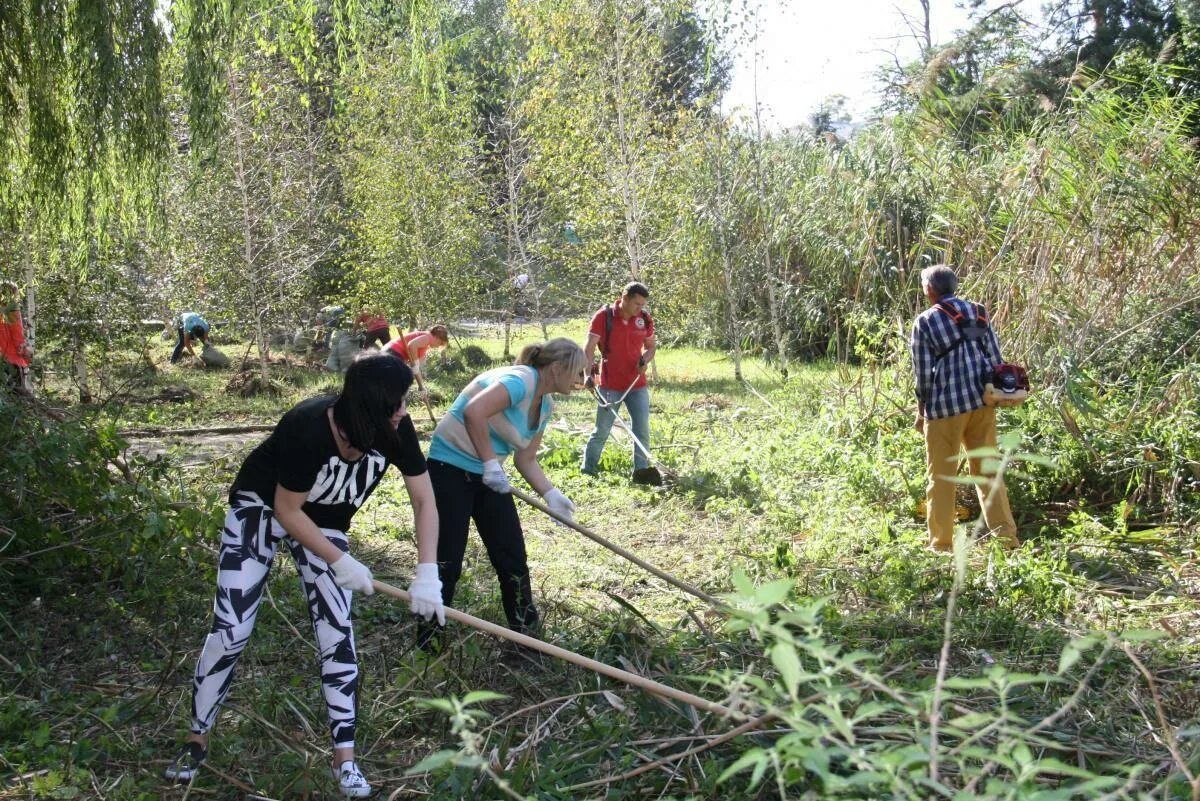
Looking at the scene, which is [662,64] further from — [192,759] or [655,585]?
[192,759]

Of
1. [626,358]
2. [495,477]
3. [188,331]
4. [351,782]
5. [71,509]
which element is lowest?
[351,782]

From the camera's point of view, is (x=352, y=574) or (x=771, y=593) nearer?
(x=771, y=593)

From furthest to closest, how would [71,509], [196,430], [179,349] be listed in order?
[179,349] → [196,430] → [71,509]

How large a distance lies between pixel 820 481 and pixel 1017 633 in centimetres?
300

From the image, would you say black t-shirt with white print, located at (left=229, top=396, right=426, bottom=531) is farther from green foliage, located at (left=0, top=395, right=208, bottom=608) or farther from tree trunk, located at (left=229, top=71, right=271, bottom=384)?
tree trunk, located at (left=229, top=71, right=271, bottom=384)


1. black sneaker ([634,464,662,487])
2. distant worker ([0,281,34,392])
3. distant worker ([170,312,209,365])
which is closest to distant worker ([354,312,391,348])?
distant worker ([170,312,209,365])

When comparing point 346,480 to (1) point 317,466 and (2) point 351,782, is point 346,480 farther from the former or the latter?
(2) point 351,782

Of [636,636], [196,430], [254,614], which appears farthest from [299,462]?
[196,430]

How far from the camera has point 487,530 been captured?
4559 mm

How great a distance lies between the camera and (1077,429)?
6297 millimetres

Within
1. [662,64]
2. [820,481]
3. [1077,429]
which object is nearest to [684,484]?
[820,481]

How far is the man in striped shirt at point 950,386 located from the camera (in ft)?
19.0

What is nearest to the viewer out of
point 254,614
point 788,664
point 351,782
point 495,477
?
point 788,664

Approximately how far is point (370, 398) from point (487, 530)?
60.4 inches
